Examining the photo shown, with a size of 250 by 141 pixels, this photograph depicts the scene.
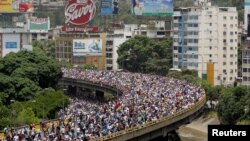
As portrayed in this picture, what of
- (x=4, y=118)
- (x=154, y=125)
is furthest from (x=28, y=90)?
(x=154, y=125)

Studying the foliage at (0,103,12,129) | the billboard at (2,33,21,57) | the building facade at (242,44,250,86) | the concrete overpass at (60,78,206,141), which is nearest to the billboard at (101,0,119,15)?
the billboard at (2,33,21,57)

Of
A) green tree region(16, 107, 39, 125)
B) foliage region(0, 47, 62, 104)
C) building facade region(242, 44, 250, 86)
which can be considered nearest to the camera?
green tree region(16, 107, 39, 125)

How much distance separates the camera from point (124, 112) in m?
43.3

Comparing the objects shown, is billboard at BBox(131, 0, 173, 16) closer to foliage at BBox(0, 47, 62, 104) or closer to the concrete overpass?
foliage at BBox(0, 47, 62, 104)

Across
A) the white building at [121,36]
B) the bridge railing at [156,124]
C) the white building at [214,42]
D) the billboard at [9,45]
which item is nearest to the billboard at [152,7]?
the white building at [121,36]

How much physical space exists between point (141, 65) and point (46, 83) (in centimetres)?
4517

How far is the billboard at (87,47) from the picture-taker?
12019 centimetres

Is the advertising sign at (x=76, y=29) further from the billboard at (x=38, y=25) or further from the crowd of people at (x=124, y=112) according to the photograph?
the crowd of people at (x=124, y=112)

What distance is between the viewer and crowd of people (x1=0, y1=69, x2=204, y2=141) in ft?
117

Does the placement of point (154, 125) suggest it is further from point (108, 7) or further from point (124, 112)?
point (108, 7)

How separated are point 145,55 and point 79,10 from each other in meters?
14.9

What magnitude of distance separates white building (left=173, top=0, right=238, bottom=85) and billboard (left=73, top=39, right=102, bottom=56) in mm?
20444

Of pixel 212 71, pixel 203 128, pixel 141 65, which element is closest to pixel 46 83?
pixel 203 128

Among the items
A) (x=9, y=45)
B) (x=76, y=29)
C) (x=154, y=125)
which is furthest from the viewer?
(x=9, y=45)
